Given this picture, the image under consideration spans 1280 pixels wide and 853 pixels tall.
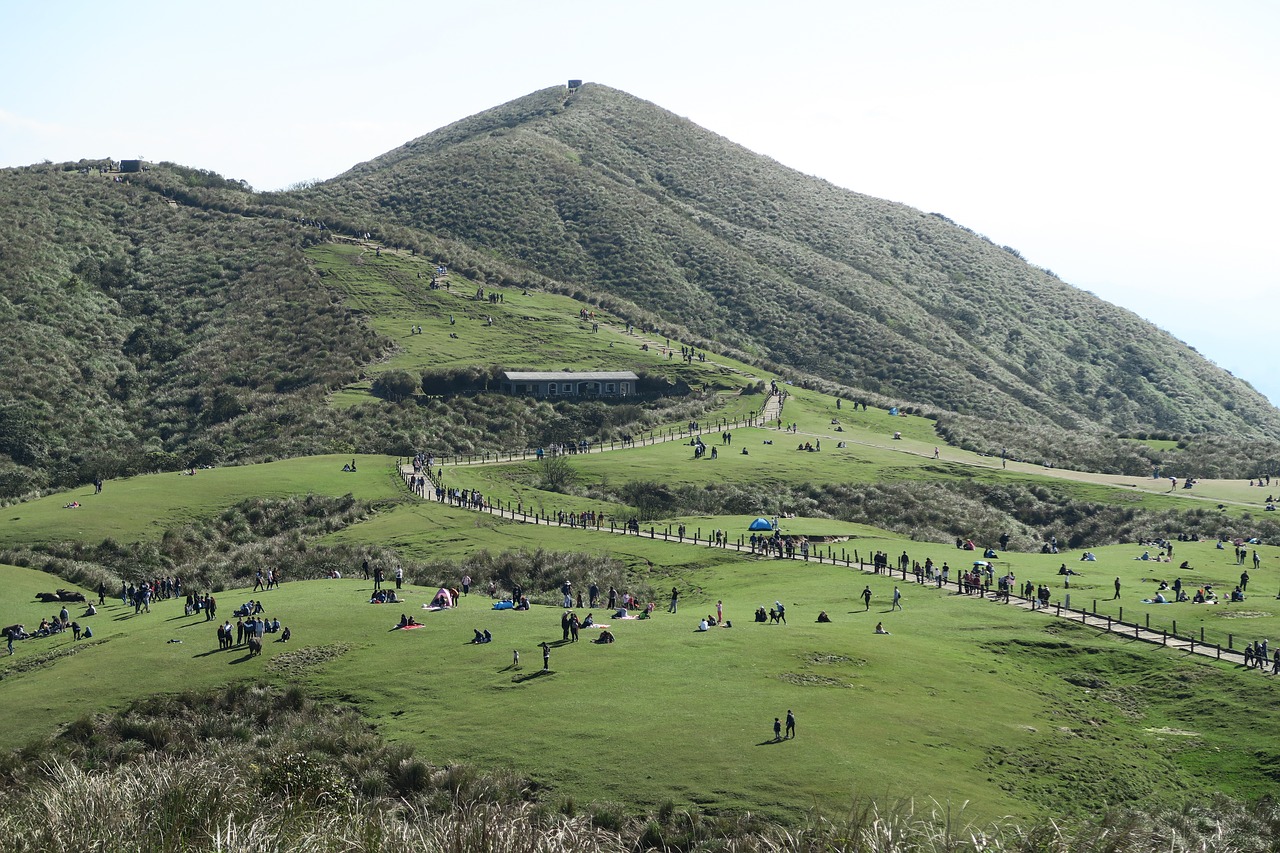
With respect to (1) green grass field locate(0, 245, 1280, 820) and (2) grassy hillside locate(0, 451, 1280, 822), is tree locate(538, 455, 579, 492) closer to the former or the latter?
(1) green grass field locate(0, 245, 1280, 820)

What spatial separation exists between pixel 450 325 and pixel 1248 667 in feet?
327

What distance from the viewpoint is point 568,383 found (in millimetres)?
115688

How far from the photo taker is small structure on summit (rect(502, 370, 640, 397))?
373 feet

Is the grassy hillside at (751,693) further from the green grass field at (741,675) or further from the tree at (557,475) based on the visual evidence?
the tree at (557,475)

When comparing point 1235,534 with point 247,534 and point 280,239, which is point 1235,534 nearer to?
point 247,534

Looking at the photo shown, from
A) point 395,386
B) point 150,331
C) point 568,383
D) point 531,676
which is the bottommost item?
point 531,676

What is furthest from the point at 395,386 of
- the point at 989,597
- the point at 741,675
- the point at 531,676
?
the point at 741,675

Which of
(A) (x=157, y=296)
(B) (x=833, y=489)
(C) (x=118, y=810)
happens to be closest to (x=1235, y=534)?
(B) (x=833, y=489)

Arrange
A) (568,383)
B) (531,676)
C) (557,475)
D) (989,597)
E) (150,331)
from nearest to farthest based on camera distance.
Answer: (531,676) < (989,597) < (557,475) < (568,383) < (150,331)

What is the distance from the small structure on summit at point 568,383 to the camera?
373ft

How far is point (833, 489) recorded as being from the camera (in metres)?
85.6

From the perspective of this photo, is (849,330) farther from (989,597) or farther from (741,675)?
(741,675)

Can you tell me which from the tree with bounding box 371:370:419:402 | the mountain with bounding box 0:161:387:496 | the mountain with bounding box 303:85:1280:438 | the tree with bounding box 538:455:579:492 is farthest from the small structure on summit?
the mountain with bounding box 303:85:1280:438


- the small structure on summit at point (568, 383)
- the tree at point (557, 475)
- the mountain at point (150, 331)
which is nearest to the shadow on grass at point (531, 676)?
the tree at point (557, 475)
